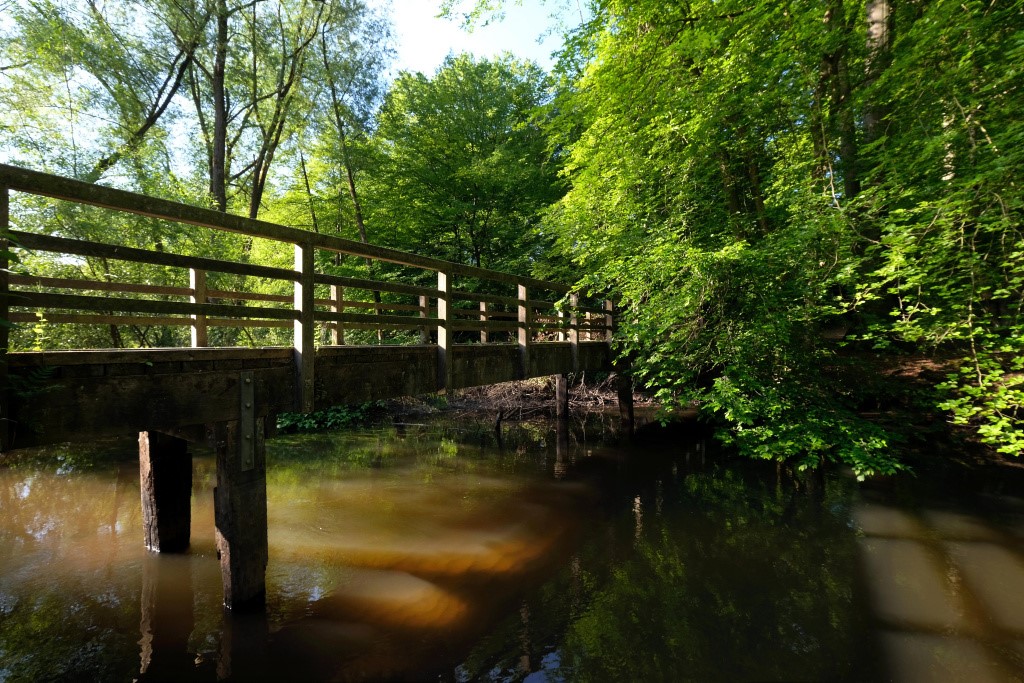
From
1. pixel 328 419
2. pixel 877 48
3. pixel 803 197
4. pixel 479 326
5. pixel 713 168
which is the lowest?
pixel 328 419

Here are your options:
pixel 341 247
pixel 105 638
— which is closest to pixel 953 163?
pixel 341 247

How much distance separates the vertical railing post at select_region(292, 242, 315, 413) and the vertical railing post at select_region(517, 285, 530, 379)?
398cm

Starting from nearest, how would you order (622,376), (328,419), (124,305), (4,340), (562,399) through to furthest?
(4,340) < (124,305) < (622,376) < (562,399) < (328,419)

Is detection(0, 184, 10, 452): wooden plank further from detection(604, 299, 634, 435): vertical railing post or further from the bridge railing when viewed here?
detection(604, 299, 634, 435): vertical railing post

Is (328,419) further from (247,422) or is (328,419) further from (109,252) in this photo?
(109,252)

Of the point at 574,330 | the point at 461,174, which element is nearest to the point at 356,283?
the point at 574,330

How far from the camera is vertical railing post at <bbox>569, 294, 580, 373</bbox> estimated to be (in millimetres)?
9461

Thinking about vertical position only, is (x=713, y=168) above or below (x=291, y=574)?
above

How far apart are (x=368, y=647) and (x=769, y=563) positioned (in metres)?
4.61

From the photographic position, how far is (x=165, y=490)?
5.21m

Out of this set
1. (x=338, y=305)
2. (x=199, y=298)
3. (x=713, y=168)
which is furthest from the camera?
(x=713, y=168)

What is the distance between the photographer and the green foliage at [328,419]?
13492mm

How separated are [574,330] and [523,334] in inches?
77.2

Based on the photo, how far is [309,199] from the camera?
1617cm
